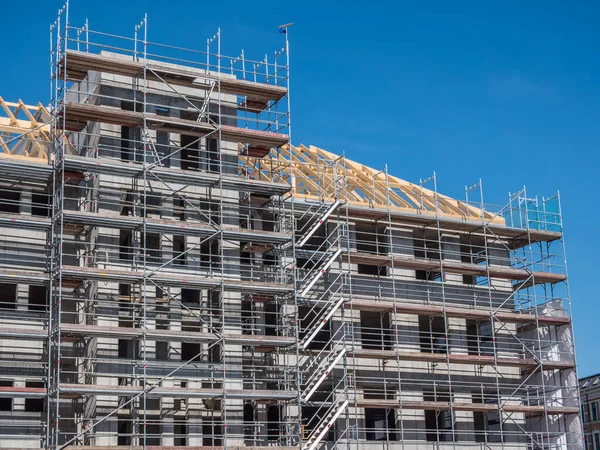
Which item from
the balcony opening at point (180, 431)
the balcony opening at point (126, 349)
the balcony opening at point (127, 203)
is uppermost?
the balcony opening at point (127, 203)

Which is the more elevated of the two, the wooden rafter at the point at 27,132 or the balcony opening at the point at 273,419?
the wooden rafter at the point at 27,132

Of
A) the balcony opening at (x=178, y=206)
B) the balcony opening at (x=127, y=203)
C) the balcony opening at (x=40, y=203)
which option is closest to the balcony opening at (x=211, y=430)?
the balcony opening at (x=178, y=206)

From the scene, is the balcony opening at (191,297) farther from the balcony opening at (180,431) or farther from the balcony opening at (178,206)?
the balcony opening at (180,431)

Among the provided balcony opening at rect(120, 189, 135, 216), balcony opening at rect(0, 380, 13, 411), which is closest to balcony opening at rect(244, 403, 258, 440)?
balcony opening at rect(0, 380, 13, 411)

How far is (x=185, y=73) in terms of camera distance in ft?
123

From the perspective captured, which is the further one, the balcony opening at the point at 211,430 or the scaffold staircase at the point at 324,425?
the scaffold staircase at the point at 324,425

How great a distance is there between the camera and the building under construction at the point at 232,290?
34.2m

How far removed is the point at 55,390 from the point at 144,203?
7.11 meters

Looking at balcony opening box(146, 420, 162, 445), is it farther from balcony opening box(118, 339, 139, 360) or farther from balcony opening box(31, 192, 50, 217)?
balcony opening box(31, 192, 50, 217)

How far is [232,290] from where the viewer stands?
36062 mm

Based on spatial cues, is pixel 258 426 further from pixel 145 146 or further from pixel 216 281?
pixel 145 146

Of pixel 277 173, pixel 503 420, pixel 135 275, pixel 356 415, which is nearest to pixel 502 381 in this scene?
pixel 503 420

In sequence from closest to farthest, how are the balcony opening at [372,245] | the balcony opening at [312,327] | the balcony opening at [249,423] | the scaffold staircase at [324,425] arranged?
the balcony opening at [249,423]
the scaffold staircase at [324,425]
the balcony opening at [312,327]
the balcony opening at [372,245]

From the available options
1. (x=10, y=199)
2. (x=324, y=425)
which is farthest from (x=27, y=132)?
(x=324, y=425)
